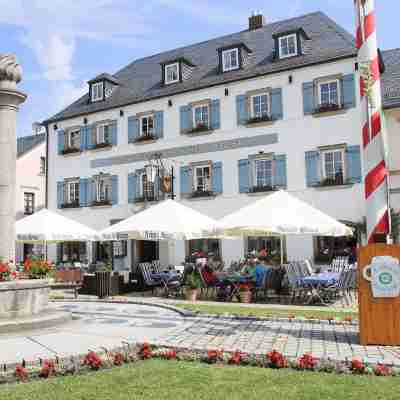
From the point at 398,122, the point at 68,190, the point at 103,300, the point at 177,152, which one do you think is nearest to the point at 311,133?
the point at 398,122

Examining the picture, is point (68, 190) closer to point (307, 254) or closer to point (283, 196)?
point (307, 254)

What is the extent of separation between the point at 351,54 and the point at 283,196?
945 cm

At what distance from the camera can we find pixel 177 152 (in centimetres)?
2361

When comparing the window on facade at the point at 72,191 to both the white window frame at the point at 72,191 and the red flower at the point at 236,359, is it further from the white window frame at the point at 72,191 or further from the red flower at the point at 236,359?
the red flower at the point at 236,359

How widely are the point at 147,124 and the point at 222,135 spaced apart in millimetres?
4429

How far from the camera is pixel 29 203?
111 ft

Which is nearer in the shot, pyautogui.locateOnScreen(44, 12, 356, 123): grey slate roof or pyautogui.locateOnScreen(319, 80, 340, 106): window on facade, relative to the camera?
pyautogui.locateOnScreen(319, 80, 340, 106): window on facade

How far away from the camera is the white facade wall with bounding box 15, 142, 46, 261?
108ft

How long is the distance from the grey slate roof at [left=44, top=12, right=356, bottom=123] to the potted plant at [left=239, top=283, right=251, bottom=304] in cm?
1136

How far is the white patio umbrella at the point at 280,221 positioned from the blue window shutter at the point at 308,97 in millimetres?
8704

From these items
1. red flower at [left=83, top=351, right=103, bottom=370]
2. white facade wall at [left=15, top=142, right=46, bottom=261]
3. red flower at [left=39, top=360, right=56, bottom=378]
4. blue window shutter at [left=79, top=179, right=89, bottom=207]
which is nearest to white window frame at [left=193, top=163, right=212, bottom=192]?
blue window shutter at [left=79, top=179, right=89, bottom=207]

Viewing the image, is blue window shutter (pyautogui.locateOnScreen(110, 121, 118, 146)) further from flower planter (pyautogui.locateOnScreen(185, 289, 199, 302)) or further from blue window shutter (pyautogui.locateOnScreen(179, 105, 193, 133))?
flower planter (pyautogui.locateOnScreen(185, 289, 199, 302))

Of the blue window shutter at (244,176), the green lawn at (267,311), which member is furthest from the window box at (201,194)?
the green lawn at (267,311)

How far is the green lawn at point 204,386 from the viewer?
4.66 m
